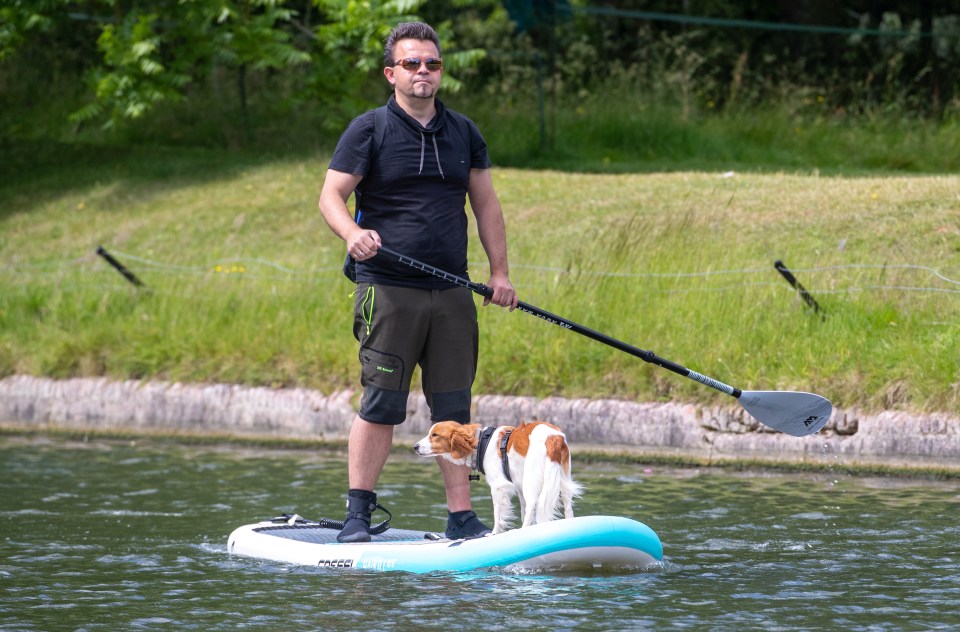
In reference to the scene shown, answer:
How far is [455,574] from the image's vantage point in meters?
6.64

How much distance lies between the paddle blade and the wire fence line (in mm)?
3319

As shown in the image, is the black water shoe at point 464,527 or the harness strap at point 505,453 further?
the black water shoe at point 464,527

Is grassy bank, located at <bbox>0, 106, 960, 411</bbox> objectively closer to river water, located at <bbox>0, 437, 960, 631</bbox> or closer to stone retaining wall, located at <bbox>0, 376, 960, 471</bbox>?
stone retaining wall, located at <bbox>0, 376, 960, 471</bbox>

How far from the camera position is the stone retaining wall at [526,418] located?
9.60m

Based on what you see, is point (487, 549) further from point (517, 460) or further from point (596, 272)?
point (596, 272)

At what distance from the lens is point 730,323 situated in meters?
11.0

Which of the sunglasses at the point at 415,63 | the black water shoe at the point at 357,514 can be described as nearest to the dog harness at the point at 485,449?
the black water shoe at the point at 357,514

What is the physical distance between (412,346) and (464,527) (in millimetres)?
875

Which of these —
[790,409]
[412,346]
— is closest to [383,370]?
[412,346]

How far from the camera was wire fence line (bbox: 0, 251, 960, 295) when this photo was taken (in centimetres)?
1109

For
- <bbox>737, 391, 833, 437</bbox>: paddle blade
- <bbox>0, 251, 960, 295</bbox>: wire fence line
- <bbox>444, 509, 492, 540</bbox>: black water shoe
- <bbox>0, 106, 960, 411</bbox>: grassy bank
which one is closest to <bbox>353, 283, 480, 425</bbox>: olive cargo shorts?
<bbox>444, 509, 492, 540</bbox>: black water shoe

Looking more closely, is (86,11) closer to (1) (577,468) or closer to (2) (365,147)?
(1) (577,468)

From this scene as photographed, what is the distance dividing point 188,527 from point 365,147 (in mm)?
2504

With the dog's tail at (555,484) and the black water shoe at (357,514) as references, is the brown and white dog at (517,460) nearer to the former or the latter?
the dog's tail at (555,484)
